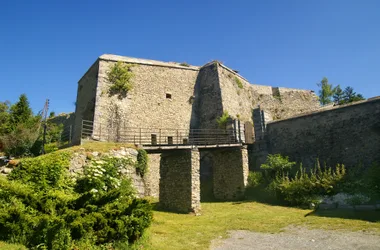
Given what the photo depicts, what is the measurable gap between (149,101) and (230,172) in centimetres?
934

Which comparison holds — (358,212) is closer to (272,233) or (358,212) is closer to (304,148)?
(272,233)

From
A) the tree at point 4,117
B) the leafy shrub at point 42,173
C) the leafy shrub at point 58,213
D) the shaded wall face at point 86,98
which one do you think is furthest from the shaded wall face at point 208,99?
the tree at point 4,117

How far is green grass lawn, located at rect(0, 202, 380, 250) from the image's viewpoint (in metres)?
8.30

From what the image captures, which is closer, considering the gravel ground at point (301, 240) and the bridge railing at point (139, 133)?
the gravel ground at point (301, 240)

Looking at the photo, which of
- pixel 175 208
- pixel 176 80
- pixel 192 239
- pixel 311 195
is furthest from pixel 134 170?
pixel 176 80

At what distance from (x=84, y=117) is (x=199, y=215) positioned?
44.4 ft

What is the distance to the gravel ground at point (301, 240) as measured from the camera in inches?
280

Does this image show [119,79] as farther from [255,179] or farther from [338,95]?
[338,95]

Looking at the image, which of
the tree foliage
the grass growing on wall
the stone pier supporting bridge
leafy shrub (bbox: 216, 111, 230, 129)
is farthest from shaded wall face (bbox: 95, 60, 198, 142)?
the stone pier supporting bridge

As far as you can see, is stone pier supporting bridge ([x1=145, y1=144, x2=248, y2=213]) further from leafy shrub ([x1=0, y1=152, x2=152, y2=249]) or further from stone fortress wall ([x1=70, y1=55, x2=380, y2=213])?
leafy shrub ([x1=0, y1=152, x2=152, y2=249])

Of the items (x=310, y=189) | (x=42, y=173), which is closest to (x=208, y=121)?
(x=310, y=189)

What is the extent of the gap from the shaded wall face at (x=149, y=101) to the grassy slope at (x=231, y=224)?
10.2 m

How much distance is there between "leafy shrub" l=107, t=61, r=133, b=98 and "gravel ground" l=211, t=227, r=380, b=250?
52.7 ft

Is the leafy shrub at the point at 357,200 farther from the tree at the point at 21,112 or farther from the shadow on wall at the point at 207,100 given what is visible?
the tree at the point at 21,112
